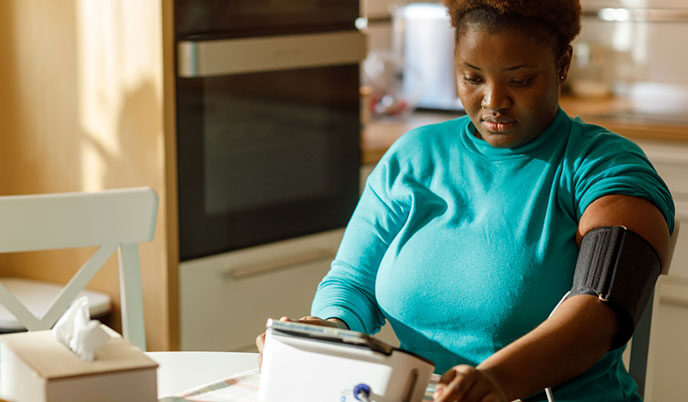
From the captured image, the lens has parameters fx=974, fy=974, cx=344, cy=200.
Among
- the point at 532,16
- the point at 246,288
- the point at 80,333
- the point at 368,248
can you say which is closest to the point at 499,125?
the point at 532,16

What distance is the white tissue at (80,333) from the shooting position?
105cm

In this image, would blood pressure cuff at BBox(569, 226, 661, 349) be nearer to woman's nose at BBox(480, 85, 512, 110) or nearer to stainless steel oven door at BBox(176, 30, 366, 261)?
woman's nose at BBox(480, 85, 512, 110)

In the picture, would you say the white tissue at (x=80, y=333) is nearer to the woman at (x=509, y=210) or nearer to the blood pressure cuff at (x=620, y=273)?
the woman at (x=509, y=210)

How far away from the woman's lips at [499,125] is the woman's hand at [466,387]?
42 cm

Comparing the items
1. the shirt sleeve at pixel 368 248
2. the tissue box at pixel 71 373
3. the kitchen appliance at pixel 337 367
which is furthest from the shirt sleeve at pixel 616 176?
the tissue box at pixel 71 373

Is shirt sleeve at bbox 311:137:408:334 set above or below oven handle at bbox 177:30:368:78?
below

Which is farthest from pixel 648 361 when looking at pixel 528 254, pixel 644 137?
pixel 644 137

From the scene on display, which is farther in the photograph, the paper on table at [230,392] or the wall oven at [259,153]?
the wall oven at [259,153]

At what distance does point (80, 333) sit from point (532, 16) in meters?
0.72

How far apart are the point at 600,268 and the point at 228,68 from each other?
1.32 meters

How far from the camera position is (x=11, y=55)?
2.44 m

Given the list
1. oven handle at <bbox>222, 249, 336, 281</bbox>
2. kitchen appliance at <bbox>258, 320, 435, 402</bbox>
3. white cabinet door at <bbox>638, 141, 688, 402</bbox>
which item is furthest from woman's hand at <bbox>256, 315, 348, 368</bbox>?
white cabinet door at <bbox>638, 141, 688, 402</bbox>

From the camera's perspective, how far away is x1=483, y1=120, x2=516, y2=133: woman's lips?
1368 millimetres

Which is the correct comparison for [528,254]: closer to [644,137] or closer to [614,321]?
[614,321]
